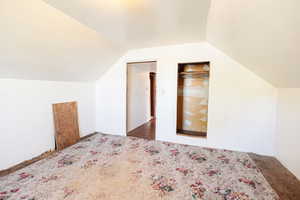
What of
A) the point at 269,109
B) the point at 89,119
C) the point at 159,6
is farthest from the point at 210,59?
the point at 89,119

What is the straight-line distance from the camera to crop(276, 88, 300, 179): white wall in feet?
6.01

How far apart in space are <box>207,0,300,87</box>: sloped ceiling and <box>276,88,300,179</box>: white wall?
0.24 m

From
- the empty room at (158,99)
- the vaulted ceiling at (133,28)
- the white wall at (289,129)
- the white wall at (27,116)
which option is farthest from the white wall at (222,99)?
the white wall at (27,116)

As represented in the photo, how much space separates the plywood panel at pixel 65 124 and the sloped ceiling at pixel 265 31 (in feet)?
10.2

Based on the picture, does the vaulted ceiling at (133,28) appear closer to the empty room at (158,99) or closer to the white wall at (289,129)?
the empty room at (158,99)

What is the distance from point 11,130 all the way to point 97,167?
1406 mm

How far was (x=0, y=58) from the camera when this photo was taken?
5.40ft

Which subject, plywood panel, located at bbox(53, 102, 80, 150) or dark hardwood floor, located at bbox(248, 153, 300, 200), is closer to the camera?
dark hardwood floor, located at bbox(248, 153, 300, 200)

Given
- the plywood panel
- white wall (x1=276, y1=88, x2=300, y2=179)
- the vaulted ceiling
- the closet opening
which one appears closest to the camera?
the vaulted ceiling

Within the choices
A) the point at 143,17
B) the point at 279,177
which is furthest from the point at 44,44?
the point at 279,177

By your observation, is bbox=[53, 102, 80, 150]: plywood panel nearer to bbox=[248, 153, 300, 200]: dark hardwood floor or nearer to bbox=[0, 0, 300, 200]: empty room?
bbox=[0, 0, 300, 200]: empty room

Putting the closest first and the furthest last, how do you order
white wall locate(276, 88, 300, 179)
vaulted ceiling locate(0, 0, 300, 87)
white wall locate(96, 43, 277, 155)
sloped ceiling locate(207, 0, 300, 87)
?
1. sloped ceiling locate(207, 0, 300, 87)
2. vaulted ceiling locate(0, 0, 300, 87)
3. white wall locate(276, 88, 300, 179)
4. white wall locate(96, 43, 277, 155)

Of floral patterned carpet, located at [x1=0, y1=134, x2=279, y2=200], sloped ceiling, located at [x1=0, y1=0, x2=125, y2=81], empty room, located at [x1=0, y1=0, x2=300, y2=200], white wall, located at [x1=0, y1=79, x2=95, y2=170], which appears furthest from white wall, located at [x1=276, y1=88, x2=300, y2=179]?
white wall, located at [x1=0, y1=79, x2=95, y2=170]

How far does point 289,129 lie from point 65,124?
398 cm
